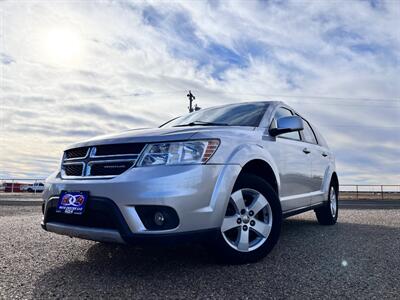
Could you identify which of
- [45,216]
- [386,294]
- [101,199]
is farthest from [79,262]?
[386,294]

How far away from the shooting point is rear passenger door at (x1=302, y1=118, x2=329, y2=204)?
5243 mm

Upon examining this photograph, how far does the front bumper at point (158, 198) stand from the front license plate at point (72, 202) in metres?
0.06

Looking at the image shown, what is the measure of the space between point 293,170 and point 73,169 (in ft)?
8.07

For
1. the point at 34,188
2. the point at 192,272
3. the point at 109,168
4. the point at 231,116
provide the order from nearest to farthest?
1. the point at 192,272
2. the point at 109,168
3. the point at 231,116
4. the point at 34,188

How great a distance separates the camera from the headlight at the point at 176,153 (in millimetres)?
2938

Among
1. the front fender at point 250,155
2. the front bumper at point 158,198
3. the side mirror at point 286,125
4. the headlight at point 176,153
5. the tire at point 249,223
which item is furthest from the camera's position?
the side mirror at point 286,125

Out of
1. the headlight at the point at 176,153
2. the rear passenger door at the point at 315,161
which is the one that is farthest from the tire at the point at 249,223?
the rear passenger door at the point at 315,161

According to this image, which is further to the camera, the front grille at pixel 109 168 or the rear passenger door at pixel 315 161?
the rear passenger door at pixel 315 161

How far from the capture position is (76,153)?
3496mm

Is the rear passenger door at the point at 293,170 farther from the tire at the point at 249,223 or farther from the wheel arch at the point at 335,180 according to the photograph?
the wheel arch at the point at 335,180

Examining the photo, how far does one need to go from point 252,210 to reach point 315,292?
3.23ft

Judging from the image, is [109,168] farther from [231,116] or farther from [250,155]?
[231,116]

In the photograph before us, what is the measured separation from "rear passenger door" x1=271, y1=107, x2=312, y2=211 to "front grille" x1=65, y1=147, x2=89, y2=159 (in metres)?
1.99

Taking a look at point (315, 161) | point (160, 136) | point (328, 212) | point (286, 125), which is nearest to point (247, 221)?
point (160, 136)
